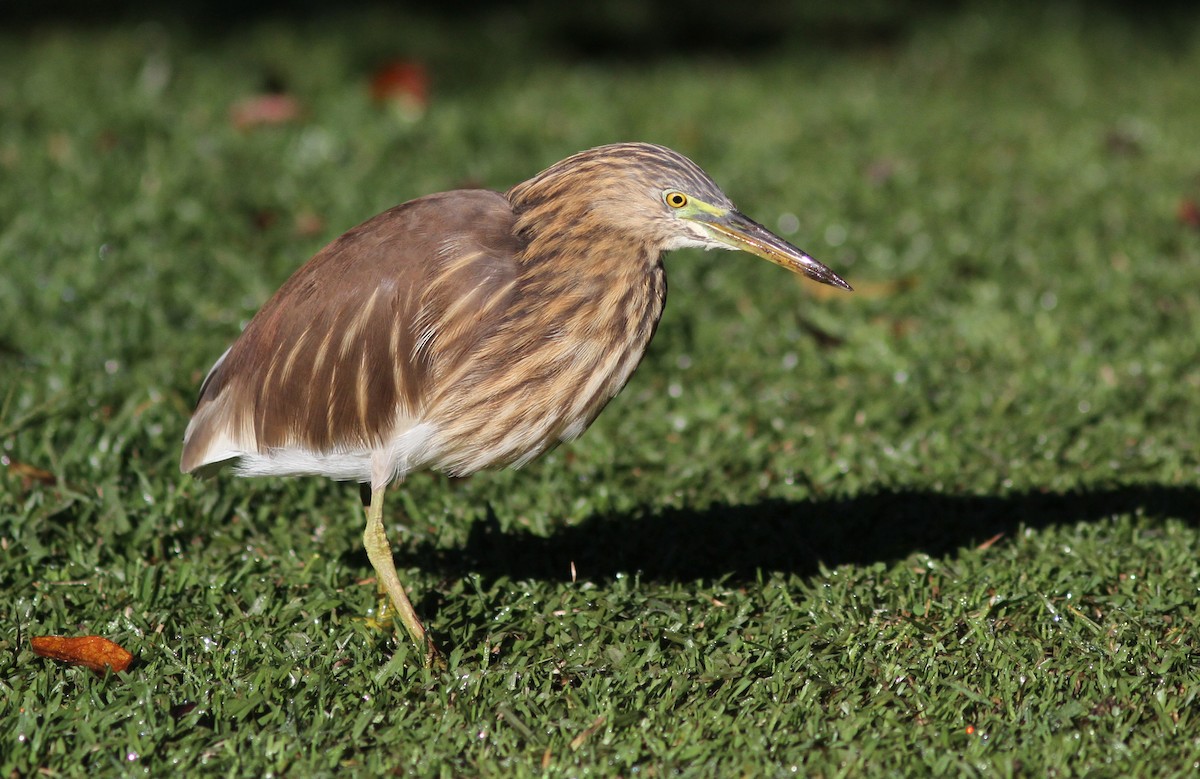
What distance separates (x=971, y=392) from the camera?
240 inches

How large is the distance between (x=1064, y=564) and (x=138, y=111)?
6.21m

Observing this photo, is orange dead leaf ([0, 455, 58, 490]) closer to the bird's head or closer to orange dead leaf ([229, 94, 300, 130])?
the bird's head

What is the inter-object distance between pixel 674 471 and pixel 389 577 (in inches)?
63.6

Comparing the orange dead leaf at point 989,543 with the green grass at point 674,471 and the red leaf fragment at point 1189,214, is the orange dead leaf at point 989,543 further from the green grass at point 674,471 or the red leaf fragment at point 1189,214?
the red leaf fragment at point 1189,214

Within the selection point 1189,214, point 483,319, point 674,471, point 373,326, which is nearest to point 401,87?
point 674,471

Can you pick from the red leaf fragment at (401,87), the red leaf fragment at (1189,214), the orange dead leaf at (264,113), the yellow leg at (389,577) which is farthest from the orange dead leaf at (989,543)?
the orange dead leaf at (264,113)

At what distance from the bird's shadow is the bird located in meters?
0.69

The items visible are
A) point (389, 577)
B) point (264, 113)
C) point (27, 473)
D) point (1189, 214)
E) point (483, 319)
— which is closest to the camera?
point (483, 319)

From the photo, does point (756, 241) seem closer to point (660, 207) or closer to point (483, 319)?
point (660, 207)

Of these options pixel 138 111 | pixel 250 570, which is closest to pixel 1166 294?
pixel 250 570

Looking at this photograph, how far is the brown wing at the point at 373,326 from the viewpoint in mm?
4094

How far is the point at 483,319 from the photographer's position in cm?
407

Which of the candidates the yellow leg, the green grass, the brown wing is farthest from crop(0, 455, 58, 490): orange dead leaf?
the yellow leg

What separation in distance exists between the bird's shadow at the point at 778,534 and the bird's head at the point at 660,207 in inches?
47.2
